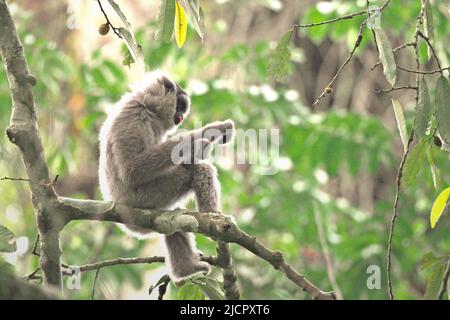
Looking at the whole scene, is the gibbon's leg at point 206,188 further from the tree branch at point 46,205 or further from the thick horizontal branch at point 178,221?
the tree branch at point 46,205

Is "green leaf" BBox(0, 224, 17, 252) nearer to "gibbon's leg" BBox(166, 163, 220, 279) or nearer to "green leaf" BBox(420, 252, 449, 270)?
"gibbon's leg" BBox(166, 163, 220, 279)

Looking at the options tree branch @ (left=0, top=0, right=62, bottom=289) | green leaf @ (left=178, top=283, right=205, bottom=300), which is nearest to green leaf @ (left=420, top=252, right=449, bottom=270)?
green leaf @ (left=178, top=283, right=205, bottom=300)

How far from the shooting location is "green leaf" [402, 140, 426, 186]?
327cm

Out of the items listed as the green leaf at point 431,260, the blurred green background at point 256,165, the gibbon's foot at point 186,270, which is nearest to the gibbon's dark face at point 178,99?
the blurred green background at point 256,165

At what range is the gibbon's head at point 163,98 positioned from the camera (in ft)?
16.5

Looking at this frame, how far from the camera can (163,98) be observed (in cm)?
511

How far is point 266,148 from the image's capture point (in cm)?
730

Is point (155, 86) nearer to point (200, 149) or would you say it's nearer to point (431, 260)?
point (200, 149)

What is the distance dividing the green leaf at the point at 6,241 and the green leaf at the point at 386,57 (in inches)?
70.2

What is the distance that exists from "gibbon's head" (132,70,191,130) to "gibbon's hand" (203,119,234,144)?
2.17ft

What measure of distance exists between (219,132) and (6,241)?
5.95 feet

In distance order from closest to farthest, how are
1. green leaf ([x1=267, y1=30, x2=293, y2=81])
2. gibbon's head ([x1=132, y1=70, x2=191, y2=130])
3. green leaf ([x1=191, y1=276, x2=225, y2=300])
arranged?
green leaf ([x1=267, y1=30, x2=293, y2=81])
green leaf ([x1=191, y1=276, x2=225, y2=300])
gibbon's head ([x1=132, y1=70, x2=191, y2=130])

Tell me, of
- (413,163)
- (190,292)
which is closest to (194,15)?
(413,163)
